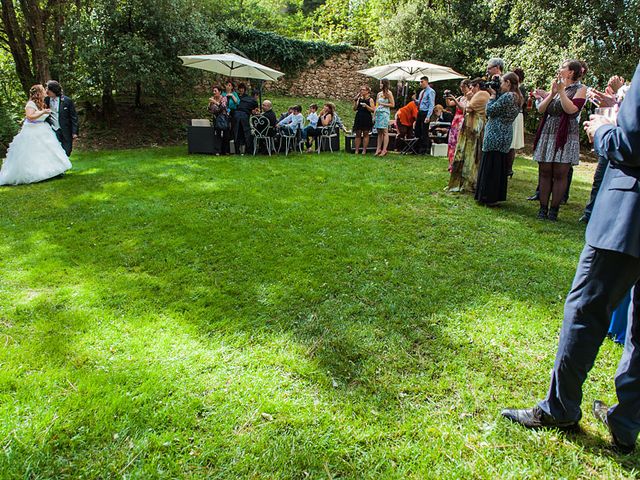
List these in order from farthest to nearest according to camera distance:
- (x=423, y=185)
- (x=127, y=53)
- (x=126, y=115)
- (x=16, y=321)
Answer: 1. (x=126, y=115)
2. (x=127, y=53)
3. (x=423, y=185)
4. (x=16, y=321)

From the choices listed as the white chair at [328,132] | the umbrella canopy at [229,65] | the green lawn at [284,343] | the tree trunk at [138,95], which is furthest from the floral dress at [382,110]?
the tree trunk at [138,95]

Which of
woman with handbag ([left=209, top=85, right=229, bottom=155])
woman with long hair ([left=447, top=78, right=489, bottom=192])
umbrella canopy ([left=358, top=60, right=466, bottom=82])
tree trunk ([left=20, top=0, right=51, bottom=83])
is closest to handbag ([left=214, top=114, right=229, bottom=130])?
woman with handbag ([left=209, top=85, right=229, bottom=155])

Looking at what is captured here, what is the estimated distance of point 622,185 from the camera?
1737 mm

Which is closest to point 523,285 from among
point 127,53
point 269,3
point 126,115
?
point 127,53

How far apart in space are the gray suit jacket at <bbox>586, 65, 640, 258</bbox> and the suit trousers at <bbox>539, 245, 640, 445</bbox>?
7 cm

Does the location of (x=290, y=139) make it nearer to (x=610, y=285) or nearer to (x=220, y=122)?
(x=220, y=122)

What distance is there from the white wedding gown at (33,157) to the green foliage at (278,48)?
38.3ft

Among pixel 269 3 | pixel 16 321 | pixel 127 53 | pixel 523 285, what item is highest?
pixel 269 3

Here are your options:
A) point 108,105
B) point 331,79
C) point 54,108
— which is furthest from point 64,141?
point 331,79

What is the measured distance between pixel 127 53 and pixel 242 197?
25.7ft

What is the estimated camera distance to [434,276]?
3.81m

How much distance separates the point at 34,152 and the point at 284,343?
699 cm

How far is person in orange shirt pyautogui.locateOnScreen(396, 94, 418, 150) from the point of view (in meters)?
10.7

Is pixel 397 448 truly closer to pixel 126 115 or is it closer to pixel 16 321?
pixel 16 321
